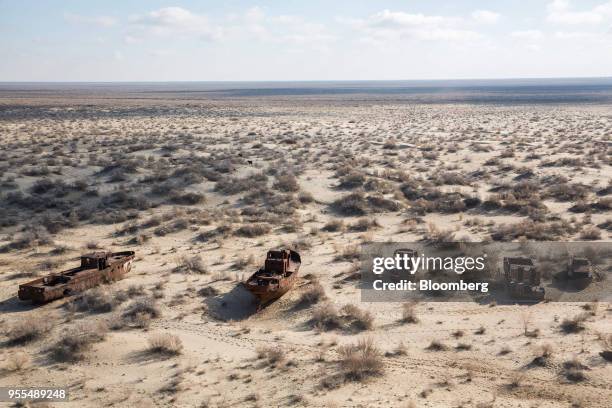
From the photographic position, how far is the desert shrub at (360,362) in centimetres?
1030

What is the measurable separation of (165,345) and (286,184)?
1621 centimetres

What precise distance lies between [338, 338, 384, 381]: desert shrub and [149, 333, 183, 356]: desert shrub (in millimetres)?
3441

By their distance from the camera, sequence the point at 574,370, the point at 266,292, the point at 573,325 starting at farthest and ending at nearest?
the point at 266,292 < the point at 573,325 < the point at 574,370

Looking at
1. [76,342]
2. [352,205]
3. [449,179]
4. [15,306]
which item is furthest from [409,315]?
[449,179]

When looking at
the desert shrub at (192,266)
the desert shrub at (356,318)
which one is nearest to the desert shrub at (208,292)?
the desert shrub at (192,266)

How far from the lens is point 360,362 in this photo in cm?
1045

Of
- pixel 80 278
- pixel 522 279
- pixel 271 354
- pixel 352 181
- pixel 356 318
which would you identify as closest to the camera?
pixel 271 354

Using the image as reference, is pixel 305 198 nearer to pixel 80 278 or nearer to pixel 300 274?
pixel 300 274

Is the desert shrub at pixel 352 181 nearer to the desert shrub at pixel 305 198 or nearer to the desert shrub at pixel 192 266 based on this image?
the desert shrub at pixel 305 198

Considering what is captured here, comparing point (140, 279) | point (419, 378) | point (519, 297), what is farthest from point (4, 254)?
point (519, 297)

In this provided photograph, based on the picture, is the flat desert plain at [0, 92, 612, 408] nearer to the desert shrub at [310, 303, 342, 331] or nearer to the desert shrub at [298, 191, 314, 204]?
the desert shrub at [310, 303, 342, 331]

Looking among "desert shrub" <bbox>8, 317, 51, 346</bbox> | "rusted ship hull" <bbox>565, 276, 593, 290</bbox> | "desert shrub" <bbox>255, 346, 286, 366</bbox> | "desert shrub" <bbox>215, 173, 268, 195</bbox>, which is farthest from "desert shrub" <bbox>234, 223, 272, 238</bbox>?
"rusted ship hull" <bbox>565, 276, 593, 290</bbox>

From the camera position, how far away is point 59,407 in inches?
368

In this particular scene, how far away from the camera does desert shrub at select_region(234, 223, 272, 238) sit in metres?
20.2
